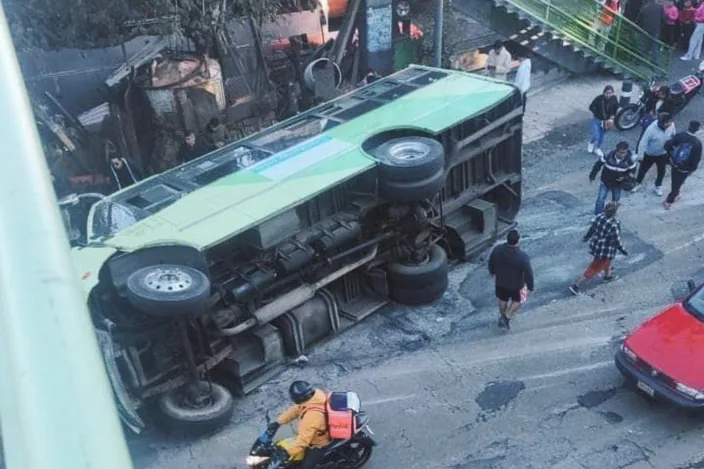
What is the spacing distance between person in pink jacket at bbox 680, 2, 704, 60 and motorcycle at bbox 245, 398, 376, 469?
13577 mm

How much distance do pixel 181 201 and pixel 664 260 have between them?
6.13 meters

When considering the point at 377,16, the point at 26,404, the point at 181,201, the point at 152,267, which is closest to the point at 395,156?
the point at 181,201

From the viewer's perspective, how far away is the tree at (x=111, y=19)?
1158 centimetres

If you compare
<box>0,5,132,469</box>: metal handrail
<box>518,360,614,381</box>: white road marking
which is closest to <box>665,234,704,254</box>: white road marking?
<box>518,360,614,381</box>: white road marking

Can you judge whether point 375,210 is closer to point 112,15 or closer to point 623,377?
point 623,377

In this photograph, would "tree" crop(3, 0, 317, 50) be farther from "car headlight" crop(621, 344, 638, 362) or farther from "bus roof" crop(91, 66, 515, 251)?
"car headlight" crop(621, 344, 638, 362)

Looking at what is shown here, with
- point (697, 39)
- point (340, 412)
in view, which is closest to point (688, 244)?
point (340, 412)

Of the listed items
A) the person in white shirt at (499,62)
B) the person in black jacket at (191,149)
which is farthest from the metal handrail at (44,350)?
the person in white shirt at (499,62)

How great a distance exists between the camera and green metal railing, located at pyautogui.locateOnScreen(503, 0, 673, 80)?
1585 centimetres

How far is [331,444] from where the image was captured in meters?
6.73

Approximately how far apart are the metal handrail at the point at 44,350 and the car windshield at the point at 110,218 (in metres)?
6.69

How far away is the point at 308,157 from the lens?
29.1 feet

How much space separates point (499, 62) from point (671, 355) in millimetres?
8023

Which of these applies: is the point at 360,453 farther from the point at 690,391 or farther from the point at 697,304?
the point at 697,304
